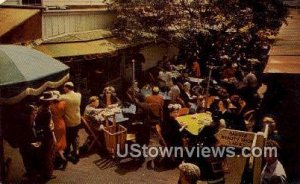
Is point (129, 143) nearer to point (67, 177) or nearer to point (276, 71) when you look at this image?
point (67, 177)

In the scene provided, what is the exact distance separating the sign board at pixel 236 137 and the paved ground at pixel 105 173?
333 centimetres

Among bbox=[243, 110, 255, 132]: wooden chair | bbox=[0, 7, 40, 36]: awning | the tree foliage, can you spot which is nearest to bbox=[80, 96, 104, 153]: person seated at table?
bbox=[0, 7, 40, 36]: awning

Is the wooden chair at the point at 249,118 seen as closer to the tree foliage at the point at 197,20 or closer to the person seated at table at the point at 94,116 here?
the person seated at table at the point at 94,116

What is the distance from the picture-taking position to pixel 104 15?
1548 cm

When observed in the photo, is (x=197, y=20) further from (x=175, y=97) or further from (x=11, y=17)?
(x=11, y=17)

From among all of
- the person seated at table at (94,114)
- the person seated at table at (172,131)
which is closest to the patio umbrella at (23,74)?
the person seated at table at (94,114)

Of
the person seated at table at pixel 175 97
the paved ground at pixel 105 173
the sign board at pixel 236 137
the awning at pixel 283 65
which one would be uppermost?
the awning at pixel 283 65

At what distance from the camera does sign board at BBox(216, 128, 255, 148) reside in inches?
226

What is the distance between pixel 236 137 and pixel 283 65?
1400 mm

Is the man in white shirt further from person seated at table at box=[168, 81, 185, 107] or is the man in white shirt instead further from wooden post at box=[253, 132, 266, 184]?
person seated at table at box=[168, 81, 185, 107]

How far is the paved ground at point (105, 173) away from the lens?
870cm

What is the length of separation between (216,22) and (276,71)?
10893 mm

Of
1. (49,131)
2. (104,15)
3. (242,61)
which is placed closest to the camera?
(49,131)

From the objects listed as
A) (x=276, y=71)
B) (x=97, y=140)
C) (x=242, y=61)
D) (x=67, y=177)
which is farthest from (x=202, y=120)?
(x=242, y=61)
